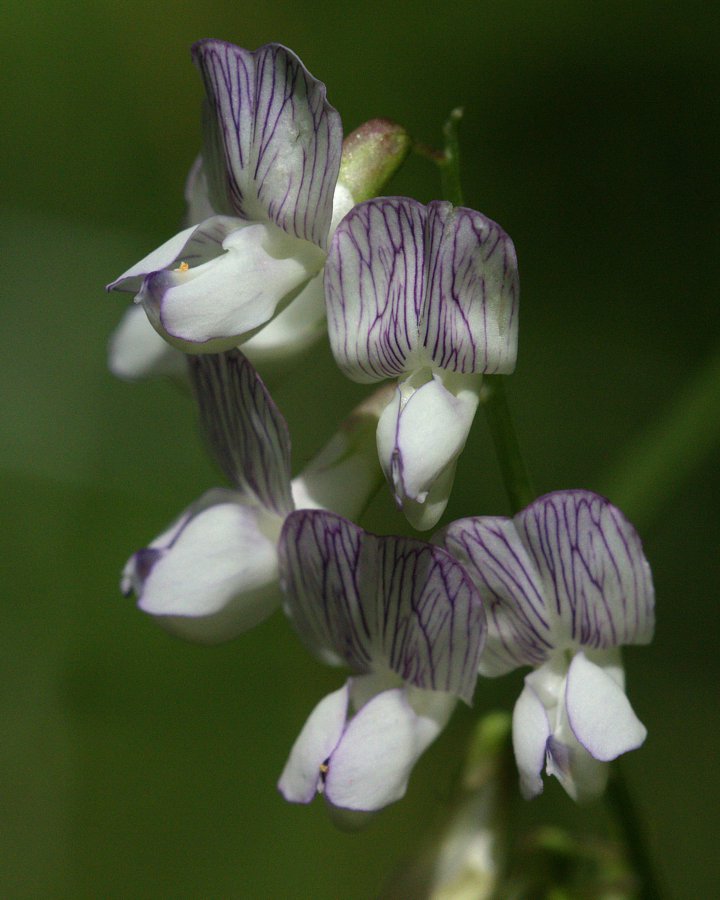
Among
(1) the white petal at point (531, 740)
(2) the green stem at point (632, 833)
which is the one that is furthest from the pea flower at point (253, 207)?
(2) the green stem at point (632, 833)

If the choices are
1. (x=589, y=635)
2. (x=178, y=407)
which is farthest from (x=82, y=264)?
(x=589, y=635)

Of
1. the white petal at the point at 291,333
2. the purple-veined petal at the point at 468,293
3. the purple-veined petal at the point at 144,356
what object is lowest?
the purple-veined petal at the point at 144,356

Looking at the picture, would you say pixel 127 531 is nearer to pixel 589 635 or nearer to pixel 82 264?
pixel 82 264

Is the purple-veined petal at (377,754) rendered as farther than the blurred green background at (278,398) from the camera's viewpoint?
No

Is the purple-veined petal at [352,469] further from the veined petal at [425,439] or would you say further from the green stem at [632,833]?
the green stem at [632,833]

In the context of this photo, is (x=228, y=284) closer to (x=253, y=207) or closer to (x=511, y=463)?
(x=253, y=207)

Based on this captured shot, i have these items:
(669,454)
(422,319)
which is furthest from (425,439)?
(669,454)

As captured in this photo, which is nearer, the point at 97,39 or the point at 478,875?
the point at 478,875
